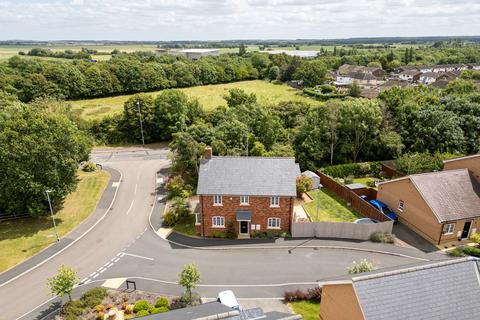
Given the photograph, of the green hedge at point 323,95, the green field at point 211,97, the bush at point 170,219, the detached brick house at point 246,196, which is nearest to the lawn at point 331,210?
the detached brick house at point 246,196

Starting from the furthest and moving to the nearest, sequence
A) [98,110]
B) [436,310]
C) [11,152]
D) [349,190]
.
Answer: [98,110], [349,190], [11,152], [436,310]

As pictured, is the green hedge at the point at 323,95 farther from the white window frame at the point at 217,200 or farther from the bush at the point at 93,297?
the bush at the point at 93,297

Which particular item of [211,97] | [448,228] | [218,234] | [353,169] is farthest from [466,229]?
[211,97]

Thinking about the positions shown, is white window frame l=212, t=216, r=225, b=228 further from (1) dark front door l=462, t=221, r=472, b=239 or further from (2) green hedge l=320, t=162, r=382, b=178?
(1) dark front door l=462, t=221, r=472, b=239

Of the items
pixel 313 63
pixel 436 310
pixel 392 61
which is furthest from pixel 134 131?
pixel 392 61

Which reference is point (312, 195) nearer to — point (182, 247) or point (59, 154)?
point (182, 247)

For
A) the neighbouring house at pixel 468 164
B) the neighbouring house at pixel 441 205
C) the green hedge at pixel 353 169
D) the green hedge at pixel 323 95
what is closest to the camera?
the neighbouring house at pixel 441 205
